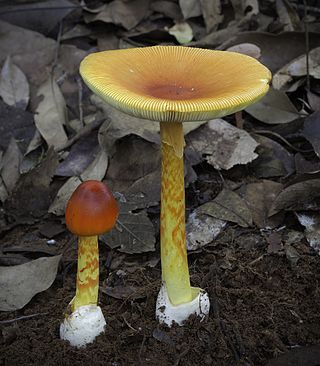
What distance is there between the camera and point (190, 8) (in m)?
5.57

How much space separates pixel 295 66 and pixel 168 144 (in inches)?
86.2

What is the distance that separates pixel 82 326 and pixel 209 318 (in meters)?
0.66

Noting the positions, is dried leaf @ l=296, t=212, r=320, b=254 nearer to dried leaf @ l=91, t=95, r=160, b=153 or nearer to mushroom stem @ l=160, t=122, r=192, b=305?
mushroom stem @ l=160, t=122, r=192, b=305

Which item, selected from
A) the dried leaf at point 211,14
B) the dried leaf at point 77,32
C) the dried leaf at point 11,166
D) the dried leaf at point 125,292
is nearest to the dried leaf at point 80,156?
the dried leaf at point 11,166

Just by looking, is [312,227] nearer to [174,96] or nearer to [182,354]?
[182,354]

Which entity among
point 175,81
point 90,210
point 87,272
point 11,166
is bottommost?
point 11,166

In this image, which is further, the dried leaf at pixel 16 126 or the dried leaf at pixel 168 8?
the dried leaf at pixel 168 8

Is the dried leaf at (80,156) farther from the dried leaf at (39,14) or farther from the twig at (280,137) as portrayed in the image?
the dried leaf at (39,14)

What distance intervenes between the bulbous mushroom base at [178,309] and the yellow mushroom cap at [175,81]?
3.43ft

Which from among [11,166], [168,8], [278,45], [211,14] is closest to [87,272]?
[11,166]

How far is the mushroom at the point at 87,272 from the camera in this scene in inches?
109

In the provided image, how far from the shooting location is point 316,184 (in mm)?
3582

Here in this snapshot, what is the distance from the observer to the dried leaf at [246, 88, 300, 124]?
4398 millimetres

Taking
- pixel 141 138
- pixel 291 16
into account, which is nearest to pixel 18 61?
pixel 141 138
